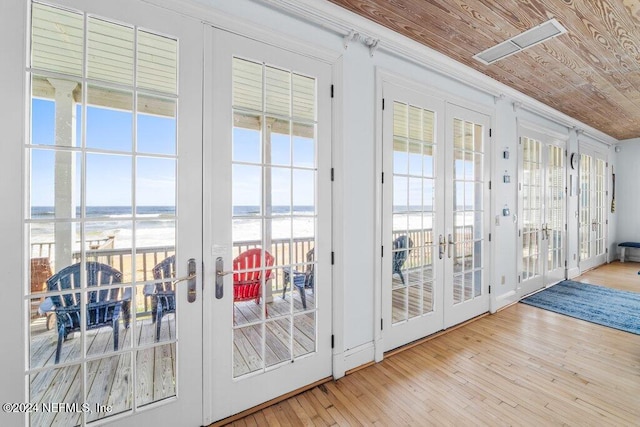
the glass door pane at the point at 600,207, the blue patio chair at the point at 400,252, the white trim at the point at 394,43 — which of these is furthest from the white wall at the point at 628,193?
the blue patio chair at the point at 400,252

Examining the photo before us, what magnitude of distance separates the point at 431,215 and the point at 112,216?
8.80 ft

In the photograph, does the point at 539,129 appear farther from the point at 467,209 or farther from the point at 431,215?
the point at 431,215

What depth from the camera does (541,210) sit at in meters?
4.25

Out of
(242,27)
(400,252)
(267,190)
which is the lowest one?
(400,252)

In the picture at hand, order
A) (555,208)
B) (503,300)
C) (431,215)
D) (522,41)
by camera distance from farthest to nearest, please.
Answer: (555,208)
(503,300)
(431,215)
(522,41)

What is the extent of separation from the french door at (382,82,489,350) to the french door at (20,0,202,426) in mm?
1644

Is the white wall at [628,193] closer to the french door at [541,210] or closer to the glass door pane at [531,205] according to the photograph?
the french door at [541,210]

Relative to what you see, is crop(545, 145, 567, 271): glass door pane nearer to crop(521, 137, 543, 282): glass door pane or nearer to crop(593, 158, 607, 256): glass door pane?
crop(521, 137, 543, 282): glass door pane

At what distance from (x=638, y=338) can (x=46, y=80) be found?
5.29 meters

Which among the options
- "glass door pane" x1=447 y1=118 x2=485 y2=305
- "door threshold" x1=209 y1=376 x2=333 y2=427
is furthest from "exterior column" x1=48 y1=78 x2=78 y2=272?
"glass door pane" x1=447 y1=118 x2=485 y2=305

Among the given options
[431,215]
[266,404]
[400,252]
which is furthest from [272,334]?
[431,215]

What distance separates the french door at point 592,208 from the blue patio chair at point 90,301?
715 centimetres

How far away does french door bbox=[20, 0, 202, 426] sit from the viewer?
4.42 feet

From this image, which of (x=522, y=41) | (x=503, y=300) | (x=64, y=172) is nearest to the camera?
(x=64, y=172)
